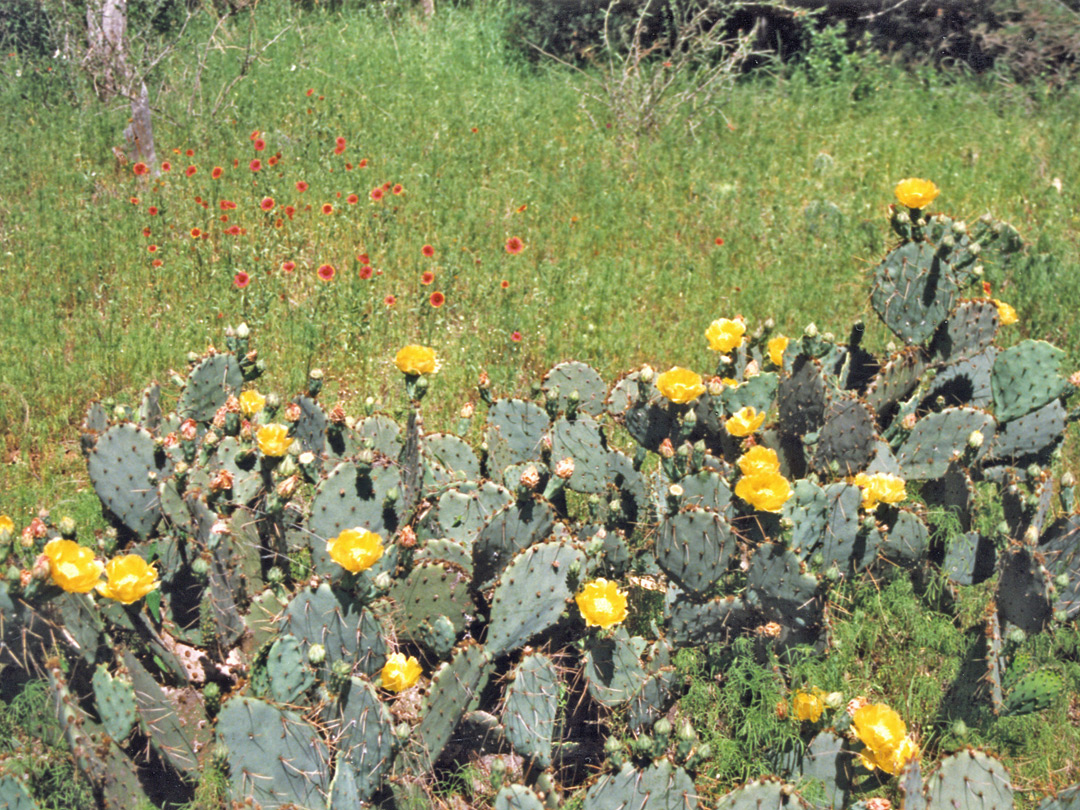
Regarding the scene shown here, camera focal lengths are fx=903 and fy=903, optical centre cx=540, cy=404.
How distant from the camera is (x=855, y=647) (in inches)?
113

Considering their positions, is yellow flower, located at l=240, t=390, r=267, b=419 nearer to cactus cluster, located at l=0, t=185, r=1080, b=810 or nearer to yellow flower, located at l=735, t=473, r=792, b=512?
cactus cluster, located at l=0, t=185, r=1080, b=810

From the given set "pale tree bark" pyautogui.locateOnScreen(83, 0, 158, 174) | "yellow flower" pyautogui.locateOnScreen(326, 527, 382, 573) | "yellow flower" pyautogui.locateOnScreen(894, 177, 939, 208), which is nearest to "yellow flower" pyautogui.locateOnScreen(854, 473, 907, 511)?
"yellow flower" pyautogui.locateOnScreen(894, 177, 939, 208)

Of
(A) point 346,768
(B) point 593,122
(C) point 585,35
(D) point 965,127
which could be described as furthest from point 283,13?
Answer: (A) point 346,768

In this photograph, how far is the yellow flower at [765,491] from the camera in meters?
2.26

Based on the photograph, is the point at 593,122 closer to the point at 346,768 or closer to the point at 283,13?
the point at 283,13

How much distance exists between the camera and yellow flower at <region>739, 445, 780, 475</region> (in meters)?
2.28

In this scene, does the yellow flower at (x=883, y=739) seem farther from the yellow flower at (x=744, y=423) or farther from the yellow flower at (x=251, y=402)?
the yellow flower at (x=251, y=402)

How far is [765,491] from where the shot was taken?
2260 mm

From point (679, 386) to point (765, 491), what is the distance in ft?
1.53

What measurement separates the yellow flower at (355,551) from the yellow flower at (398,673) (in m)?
0.33

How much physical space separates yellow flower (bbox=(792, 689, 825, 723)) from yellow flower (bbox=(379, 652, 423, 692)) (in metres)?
0.91

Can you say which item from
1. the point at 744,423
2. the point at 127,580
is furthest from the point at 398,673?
the point at 744,423

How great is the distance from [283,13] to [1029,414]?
297 inches

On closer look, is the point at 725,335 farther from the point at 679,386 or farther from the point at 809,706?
the point at 809,706
